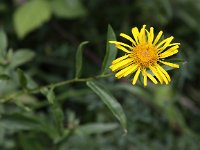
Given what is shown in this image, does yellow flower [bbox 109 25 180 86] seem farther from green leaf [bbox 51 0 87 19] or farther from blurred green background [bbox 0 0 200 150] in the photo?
green leaf [bbox 51 0 87 19]

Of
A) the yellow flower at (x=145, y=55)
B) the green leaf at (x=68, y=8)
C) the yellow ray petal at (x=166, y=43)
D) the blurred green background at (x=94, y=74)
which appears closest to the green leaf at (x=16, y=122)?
the blurred green background at (x=94, y=74)

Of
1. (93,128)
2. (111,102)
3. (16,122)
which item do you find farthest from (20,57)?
(111,102)

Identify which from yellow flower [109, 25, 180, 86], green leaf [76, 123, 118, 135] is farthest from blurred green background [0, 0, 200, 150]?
yellow flower [109, 25, 180, 86]

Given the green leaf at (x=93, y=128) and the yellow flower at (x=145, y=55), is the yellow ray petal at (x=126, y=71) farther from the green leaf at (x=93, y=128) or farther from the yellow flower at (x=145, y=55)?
the green leaf at (x=93, y=128)

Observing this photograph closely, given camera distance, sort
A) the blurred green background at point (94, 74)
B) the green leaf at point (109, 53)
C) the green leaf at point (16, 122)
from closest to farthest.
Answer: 1. the green leaf at point (109, 53)
2. the green leaf at point (16, 122)
3. the blurred green background at point (94, 74)

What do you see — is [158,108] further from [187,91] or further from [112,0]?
[112,0]

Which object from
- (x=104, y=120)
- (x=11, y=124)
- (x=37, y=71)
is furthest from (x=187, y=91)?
(x=11, y=124)
